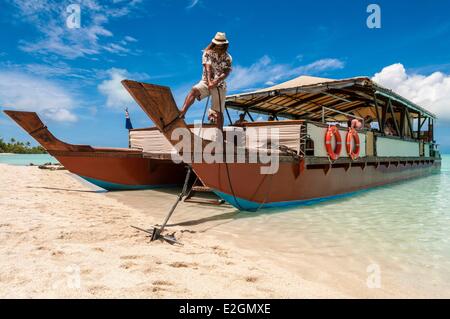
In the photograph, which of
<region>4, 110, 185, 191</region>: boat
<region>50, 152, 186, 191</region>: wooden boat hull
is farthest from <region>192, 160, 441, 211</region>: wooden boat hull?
<region>50, 152, 186, 191</region>: wooden boat hull

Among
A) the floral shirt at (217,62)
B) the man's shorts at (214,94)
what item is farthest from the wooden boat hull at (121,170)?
the floral shirt at (217,62)

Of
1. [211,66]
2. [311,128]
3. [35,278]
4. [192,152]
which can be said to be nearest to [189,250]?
[35,278]

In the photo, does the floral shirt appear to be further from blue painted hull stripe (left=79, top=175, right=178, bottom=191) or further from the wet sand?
blue painted hull stripe (left=79, top=175, right=178, bottom=191)

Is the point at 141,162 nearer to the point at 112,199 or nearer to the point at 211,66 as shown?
the point at 112,199

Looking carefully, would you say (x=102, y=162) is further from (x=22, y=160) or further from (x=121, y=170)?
(x=22, y=160)

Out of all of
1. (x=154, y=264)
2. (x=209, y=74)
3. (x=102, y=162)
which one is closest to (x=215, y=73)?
(x=209, y=74)

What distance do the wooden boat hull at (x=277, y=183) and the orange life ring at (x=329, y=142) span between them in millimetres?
393

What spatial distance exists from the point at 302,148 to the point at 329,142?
106cm

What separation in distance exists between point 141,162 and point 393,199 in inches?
271

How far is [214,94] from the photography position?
17.1 ft

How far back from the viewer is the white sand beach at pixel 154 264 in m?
2.35

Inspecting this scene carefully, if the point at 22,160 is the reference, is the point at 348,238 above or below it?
below

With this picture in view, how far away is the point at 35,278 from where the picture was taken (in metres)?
2.40

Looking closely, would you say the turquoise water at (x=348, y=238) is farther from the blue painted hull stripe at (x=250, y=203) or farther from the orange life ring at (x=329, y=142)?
the orange life ring at (x=329, y=142)
